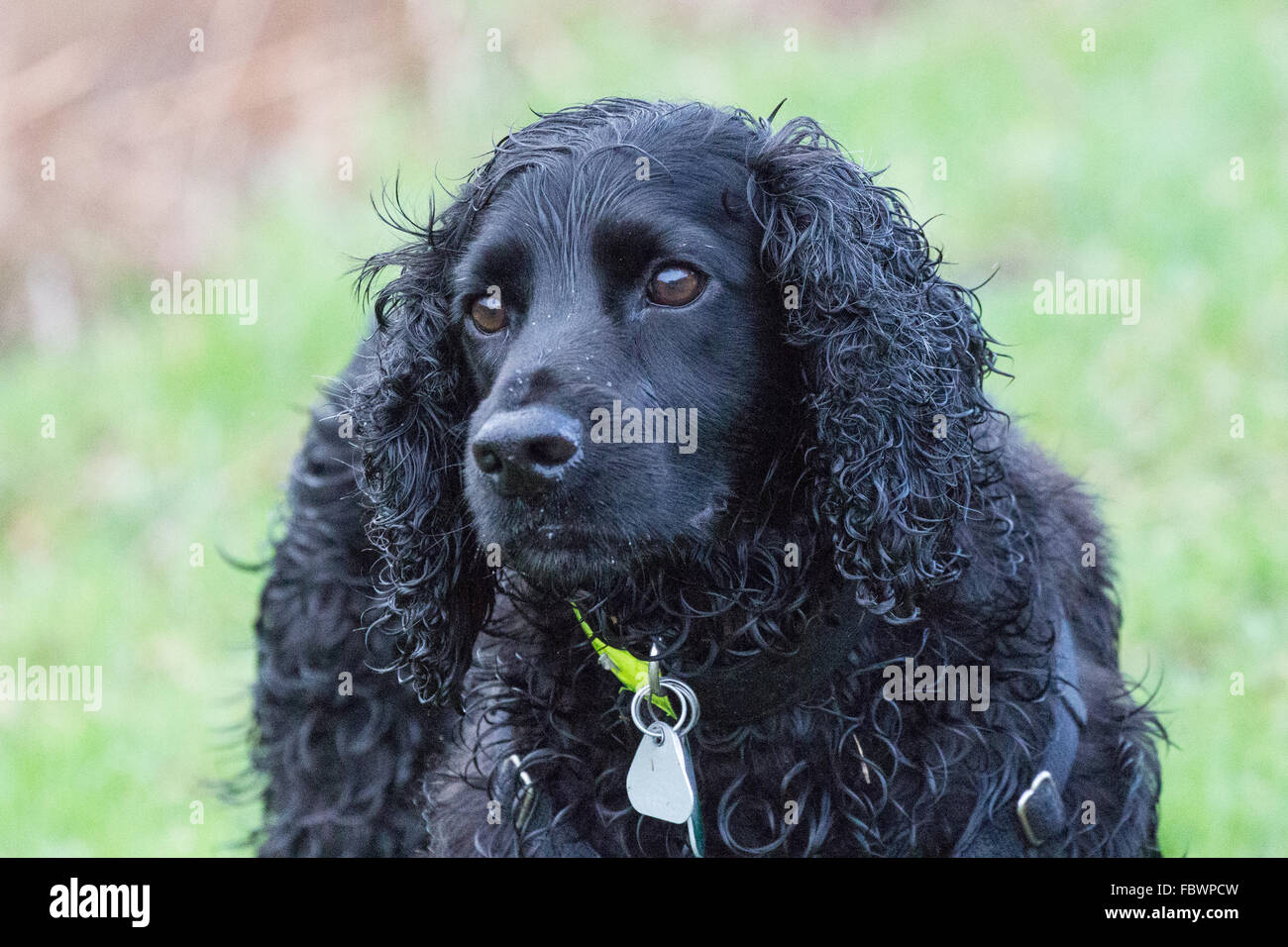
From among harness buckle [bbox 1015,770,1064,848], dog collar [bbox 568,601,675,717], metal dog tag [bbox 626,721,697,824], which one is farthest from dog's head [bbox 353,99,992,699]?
harness buckle [bbox 1015,770,1064,848]

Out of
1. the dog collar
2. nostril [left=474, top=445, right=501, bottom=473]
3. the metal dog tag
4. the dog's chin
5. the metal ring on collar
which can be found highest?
nostril [left=474, top=445, right=501, bottom=473]

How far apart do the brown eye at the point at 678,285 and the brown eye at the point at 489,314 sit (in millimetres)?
420

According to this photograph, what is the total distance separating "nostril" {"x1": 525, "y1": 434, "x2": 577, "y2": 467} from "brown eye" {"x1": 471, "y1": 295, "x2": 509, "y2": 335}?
57 cm

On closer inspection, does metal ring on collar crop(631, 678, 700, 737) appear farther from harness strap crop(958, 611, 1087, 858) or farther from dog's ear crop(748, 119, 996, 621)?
harness strap crop(958, 611, 1087, 858)

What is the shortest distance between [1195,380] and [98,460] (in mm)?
6226

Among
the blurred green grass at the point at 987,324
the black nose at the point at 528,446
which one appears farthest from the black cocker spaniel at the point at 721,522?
the blurred green grass at the point at 987,324

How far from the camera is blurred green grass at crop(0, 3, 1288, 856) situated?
221 inches

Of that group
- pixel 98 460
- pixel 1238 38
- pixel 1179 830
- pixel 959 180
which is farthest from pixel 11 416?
pixel 1238 38

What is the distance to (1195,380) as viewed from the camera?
22.0 feet

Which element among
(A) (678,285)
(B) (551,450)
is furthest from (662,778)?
(A) (678,285)

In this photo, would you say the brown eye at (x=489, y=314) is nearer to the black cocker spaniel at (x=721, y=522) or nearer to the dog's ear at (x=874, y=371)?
the black cocker spaniel at (x=721, y=522)

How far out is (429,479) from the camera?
3.64 metres

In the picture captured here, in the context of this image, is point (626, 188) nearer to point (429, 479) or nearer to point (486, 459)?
point (486, 459)

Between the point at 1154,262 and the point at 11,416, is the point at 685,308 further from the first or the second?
the point at 11,416
